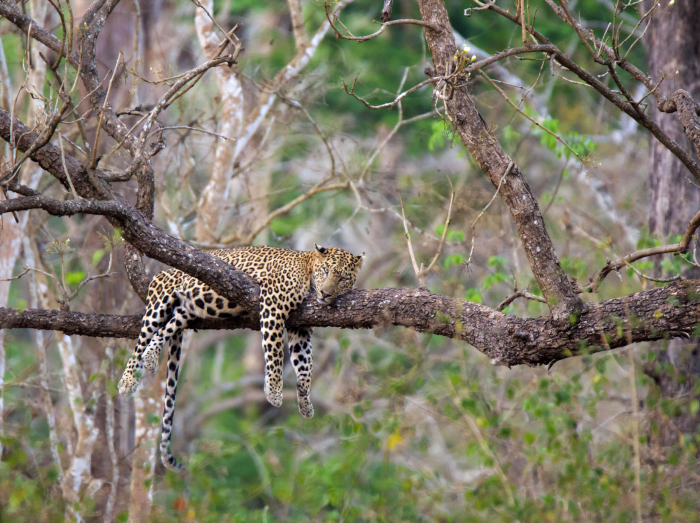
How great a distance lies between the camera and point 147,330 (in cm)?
682

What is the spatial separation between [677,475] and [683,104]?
308cm

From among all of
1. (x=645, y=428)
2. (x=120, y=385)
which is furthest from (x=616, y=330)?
(x=120, y=385)

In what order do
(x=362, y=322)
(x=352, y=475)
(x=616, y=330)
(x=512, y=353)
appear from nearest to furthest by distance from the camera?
1. (x=616, y=330)
2. (x=512, y=353)
3. (x=352, y=475)
4. (x=362, y=322)

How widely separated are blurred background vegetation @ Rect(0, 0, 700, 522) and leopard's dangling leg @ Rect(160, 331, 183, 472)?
288 millimetres

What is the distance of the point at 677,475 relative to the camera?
6164 millimetres

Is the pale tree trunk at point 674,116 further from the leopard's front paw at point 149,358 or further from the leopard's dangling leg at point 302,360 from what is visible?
the leopard's front paw at point 149,358

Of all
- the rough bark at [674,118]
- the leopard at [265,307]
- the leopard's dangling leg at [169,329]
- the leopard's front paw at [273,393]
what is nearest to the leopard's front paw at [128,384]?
the leopard at [265,307]

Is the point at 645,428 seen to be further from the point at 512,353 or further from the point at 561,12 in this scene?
the point at 561,12

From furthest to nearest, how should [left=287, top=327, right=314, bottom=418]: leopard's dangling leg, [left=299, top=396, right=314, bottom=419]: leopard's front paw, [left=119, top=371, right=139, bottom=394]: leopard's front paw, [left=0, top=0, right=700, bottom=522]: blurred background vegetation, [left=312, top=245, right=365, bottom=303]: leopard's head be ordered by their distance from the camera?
1. [left=299, top=396, right=314, bottom=419]: leopard's front paw
2. [left=287, top=327, right=314, bottom=418]: leopard's dangling leg
3. [left=119, top=371, right=139, bottom=394]: leopard's front paw
4. [left=312, top=245, right=365, bottom=303]: leopard's head
5. [left=0, top=0, right=700, bottom=522]: blurred background vegetation

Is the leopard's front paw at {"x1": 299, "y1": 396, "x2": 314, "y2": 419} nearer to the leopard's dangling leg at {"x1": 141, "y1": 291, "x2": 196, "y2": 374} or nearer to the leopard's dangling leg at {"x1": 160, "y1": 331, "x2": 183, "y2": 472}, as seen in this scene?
the leopard's dangling leg at {"x1": 160, "y1": 331, "x2": 183, "y2": 472}

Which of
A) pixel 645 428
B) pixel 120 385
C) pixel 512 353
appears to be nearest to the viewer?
pixel 512 353

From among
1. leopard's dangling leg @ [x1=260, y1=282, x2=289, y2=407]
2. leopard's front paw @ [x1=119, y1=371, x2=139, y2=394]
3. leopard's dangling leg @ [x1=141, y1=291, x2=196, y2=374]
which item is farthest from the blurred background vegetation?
leopard's dangling leg @ [x1=260, y1=282, x2=289, y2=407]

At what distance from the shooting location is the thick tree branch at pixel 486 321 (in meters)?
4.89

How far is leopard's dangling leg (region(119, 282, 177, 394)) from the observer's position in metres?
6.80
